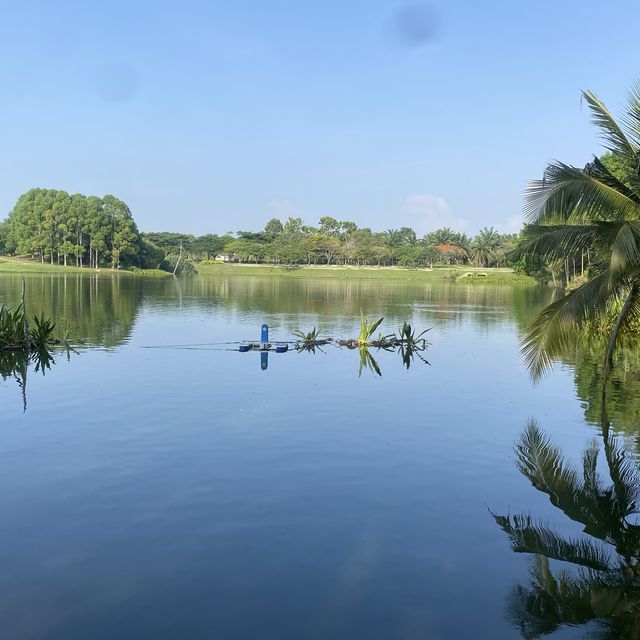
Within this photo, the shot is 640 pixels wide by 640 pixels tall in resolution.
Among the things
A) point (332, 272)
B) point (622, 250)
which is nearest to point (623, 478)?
point (622, 250)

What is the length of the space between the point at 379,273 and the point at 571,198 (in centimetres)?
10917

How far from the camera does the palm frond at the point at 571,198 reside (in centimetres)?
1230

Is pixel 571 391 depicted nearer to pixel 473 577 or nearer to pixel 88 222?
pixel 473 577

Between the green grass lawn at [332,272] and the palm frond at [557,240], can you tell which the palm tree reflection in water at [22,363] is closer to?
the palm frond at [557,240]

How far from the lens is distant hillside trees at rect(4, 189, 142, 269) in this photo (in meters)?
110

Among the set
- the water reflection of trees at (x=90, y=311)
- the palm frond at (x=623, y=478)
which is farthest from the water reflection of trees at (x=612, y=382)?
the water reflection of trees at (x=90, y=311)

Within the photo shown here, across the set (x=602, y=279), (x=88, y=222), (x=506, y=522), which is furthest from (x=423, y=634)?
(x=88, y=222)

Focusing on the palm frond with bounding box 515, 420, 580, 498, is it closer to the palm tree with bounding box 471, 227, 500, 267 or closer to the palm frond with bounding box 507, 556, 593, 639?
the palm frond with bounding box 507, 556, 593, 639

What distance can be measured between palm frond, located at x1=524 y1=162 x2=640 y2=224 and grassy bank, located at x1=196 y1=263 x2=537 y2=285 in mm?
93713

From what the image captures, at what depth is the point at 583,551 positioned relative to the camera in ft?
25.6

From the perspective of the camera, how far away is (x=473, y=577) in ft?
23.3

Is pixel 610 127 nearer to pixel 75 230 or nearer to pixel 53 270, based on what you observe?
pixel 53 270

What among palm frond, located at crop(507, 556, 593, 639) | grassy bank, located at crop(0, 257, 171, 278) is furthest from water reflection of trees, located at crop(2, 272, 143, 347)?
grassy bank, located at crop(0, 257, 171, 278)

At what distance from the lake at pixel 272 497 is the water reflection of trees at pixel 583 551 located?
0.57ft
